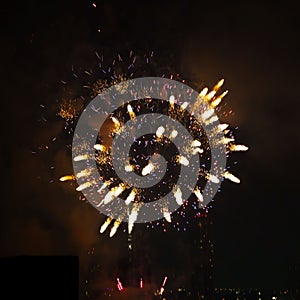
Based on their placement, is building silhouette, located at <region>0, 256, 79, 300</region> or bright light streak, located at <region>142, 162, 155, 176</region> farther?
bright light streak, located at <region>142, 162, 155, 176</region>

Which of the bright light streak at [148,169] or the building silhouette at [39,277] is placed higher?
the bright light streak at [148,169]

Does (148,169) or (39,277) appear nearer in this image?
(39,277)

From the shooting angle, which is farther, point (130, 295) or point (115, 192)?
point (130, 295)

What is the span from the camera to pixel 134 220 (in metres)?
26.8

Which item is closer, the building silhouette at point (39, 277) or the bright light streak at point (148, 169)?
the building silhouette at point (39, 277)

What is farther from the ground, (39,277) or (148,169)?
(148,169)

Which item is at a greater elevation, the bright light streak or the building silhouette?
the bright light streak

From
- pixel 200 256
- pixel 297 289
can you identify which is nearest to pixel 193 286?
pixel 200 256

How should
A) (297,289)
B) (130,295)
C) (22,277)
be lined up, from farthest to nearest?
(297,289) < (130,295) < (22,277)

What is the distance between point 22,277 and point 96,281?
79.2ft

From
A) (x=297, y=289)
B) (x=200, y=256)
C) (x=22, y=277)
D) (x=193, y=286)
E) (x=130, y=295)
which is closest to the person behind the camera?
(x=22, y=277)

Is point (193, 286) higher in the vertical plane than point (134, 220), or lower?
higher

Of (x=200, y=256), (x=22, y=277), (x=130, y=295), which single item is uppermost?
(x=200, y=256)

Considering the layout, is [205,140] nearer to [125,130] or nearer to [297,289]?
[125,130]
